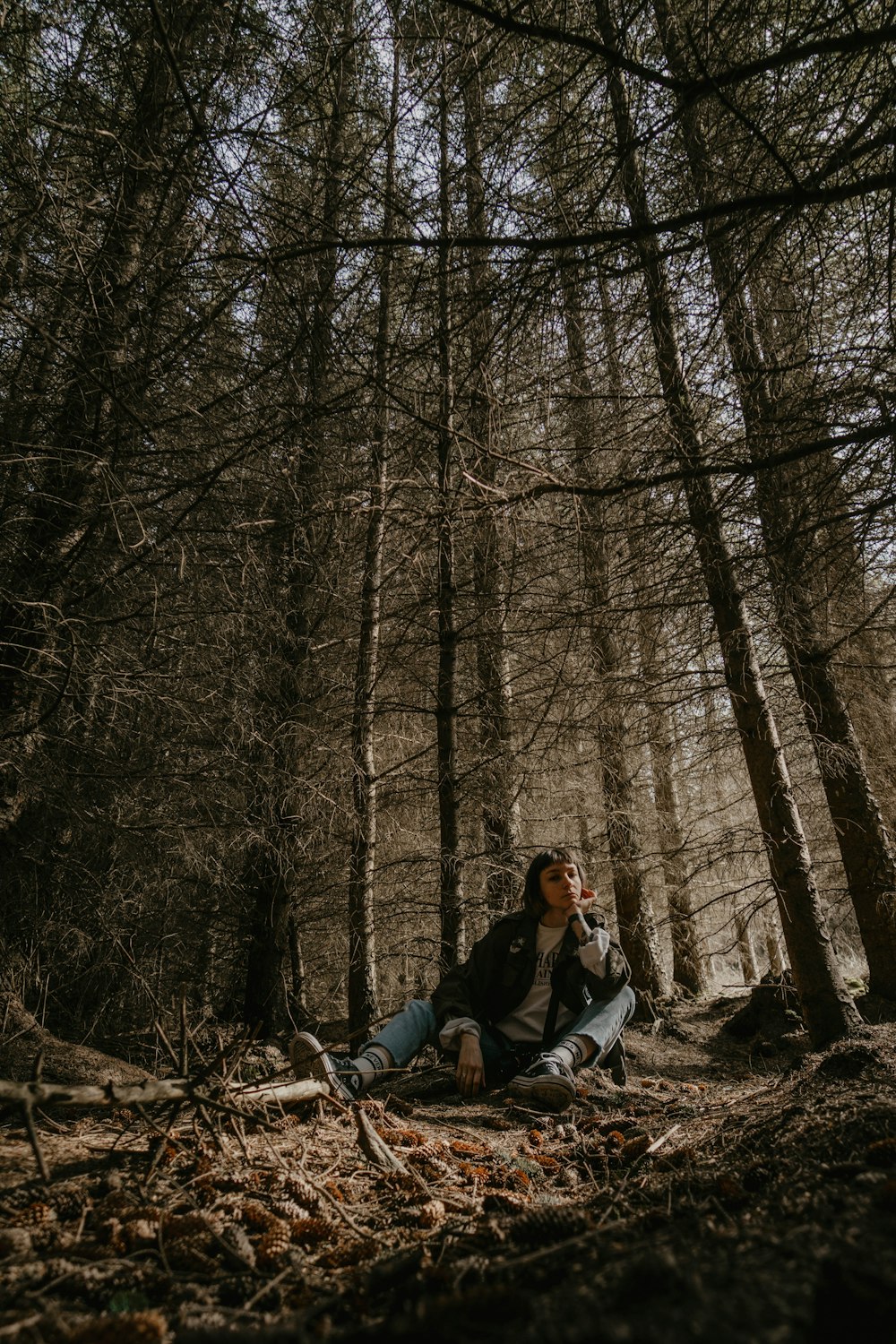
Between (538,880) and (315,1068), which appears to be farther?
(538,880)

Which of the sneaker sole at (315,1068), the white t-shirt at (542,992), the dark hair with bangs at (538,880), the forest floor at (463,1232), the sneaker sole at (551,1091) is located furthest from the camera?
the dark hair with bangs at (538,880)

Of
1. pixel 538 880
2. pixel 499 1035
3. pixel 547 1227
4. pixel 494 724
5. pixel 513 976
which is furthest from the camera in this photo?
pixel 494 724

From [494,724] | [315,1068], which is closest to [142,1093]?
[315,1068]

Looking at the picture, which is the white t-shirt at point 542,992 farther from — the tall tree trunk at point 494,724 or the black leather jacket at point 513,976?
the tall tree trunk at point 494,724

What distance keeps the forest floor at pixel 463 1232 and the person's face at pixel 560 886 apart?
1.43 m

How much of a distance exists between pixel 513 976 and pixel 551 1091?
3.01 feet

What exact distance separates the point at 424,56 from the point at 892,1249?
4258 mm

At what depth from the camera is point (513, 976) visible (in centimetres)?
431

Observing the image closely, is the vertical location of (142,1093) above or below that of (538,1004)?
below

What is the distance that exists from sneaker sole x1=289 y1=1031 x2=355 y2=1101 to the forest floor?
223 millimetres

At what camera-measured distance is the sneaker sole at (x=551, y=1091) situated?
342 centimetres

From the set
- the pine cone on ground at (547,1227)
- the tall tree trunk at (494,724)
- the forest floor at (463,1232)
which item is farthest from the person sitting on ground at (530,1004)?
the pine cone on ground at (547,1227)

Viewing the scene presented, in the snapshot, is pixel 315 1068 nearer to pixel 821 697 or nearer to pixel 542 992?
pixel 542 992

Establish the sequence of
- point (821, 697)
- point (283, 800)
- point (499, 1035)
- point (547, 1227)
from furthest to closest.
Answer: point (821, 697)
point (283, 800)
point (499, 1035)
point (547, 1227)
